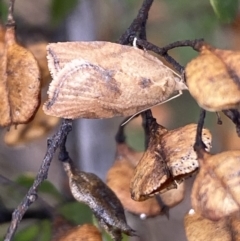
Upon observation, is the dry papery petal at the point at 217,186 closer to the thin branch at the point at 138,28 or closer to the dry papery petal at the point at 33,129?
the thin branch at the point at 138,28

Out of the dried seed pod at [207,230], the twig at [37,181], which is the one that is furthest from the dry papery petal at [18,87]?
the dried seed pod at [207,230]

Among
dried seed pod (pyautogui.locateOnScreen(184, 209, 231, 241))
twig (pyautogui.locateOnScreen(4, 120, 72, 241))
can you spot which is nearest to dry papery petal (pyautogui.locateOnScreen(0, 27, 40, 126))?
twig (pyautogui.locateOnScreen(4, 120, 72, 241))

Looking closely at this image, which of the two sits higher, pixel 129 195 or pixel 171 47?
pixel 171 47

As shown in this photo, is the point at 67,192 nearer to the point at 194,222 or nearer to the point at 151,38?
the point at 151,38

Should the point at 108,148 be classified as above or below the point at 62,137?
below

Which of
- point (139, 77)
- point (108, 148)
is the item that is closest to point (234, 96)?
point (139, 77)

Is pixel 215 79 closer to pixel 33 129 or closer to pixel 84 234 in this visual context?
pixel 84 234

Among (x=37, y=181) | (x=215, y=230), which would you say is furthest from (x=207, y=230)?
(x=37, y=181)
